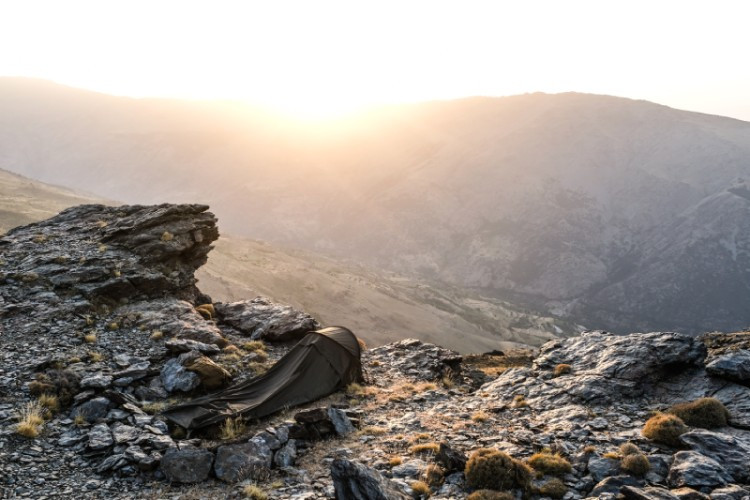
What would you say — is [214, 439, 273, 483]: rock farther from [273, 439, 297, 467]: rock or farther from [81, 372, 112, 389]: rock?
[81, 372, 112, 389]: rock

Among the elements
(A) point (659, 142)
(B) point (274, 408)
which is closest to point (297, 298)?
(B) point (274, 408)

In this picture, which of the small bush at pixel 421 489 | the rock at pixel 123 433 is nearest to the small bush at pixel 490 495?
the small bush at pixel 421 489

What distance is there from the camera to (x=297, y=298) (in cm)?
6606

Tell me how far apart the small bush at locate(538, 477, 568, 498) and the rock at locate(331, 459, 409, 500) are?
3685 millimetres

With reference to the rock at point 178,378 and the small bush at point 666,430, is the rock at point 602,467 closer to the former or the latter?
the small bush at point 666,430

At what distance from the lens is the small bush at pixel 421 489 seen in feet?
38.3

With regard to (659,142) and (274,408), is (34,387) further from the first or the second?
(659,142)

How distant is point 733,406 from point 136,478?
19042 mm

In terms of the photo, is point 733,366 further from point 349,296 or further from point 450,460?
point 349,296

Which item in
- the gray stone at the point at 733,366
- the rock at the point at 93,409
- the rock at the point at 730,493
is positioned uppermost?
the gray stone at the point at 733,366

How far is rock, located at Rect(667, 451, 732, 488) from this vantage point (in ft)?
35.8

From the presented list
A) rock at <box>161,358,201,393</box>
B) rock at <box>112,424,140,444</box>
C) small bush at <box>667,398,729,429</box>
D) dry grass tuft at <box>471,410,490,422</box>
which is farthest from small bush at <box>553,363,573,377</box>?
rock at <box>112,424,140,444</box>

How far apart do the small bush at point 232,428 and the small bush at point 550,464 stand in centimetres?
934

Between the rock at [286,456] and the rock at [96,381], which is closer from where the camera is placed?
the rock at [286,456]
